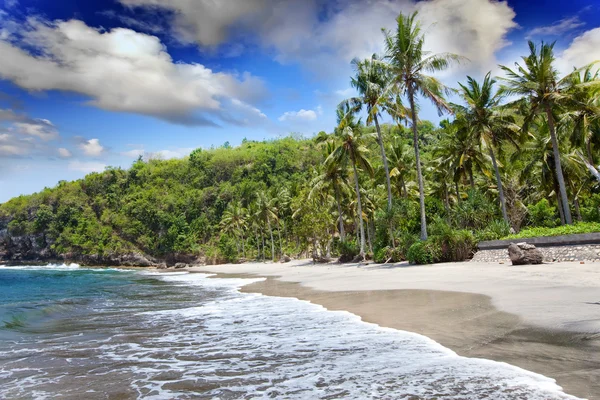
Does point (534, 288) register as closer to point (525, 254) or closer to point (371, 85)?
point (525, 254)

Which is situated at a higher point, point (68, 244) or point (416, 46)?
point (416, 46)

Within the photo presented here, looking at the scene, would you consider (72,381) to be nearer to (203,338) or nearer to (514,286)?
(203,338)

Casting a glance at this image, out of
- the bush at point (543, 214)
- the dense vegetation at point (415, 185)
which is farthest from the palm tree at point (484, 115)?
the bush at point (543, 214)

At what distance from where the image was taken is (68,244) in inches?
3647

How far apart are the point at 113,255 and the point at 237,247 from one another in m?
34.2

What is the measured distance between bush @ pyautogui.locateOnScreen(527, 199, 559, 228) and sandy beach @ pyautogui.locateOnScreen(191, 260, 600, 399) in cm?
2626

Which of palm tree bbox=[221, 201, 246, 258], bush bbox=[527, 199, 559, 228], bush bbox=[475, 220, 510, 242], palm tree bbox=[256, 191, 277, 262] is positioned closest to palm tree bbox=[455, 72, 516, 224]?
bush bbox=[475, 220, 510, 242]

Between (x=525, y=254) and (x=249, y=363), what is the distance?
14.4m

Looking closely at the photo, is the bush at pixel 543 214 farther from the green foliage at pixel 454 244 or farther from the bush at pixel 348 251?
the green foliage at pixel 454 244

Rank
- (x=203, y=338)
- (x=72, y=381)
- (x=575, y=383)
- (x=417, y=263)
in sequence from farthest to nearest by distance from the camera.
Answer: (x=417, y=263)
(x=203, y=338)
(x=72, y=381)
(x=575, y=383)

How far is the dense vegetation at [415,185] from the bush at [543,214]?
0.13 meters

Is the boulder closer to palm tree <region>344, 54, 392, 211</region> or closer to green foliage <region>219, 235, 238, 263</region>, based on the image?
palm tree <region>344, 54, 392, 211</region>

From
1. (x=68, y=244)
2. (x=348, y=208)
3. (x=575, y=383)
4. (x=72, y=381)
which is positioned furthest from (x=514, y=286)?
(x=68, y=244)

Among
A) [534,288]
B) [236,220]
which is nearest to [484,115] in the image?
[534,288]
